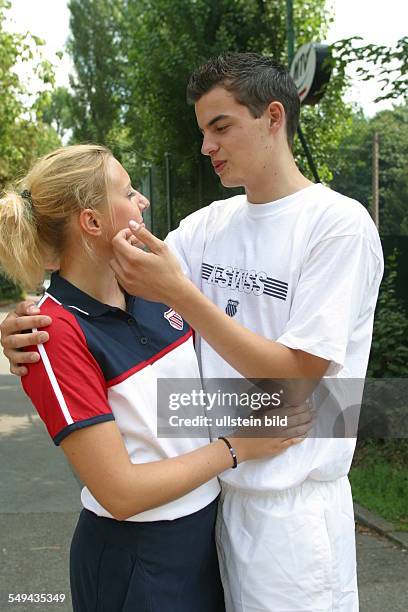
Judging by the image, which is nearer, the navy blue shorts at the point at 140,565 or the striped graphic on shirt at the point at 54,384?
the striped graphic on shirt at the point at 54,384

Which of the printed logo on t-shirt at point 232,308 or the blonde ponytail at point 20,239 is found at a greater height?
the blonde ponytail at point 20,239

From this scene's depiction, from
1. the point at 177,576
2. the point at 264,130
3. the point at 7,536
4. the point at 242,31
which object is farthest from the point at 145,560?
the point at 242,31

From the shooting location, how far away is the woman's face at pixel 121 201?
194 cm

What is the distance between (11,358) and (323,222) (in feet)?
2.72

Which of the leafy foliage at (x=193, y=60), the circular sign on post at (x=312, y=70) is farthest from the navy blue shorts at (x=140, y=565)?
the leafy foliage at (x=193, y=60)

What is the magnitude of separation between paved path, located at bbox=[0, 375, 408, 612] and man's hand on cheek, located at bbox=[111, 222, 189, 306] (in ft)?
8.92

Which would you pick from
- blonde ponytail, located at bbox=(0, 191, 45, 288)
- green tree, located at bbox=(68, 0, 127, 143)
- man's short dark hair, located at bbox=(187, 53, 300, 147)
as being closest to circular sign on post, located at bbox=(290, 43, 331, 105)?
man's short dark hair, located at bbox=(187, 53, 300, 147)

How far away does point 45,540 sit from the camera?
475 cm

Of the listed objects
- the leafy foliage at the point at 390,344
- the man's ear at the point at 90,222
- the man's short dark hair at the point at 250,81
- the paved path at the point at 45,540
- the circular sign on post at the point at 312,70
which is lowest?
the paved path at the point at 45,540

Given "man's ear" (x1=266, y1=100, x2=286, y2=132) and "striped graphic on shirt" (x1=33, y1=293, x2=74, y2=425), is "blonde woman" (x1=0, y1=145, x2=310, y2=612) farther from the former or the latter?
"man's ear" (x1=266, y1=100, x2=286, y2=132)

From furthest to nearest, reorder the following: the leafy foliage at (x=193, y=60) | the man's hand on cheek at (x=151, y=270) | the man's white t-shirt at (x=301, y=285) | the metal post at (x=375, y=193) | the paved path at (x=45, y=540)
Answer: the leafy foliage at (x=193, y=60)
the metal post at (x=375, y=193)
the paved path at (x=45, y=540)
the man's white t-shirt at (x=301, y=285)
the man's hand on cheek at (x=151, y=270)

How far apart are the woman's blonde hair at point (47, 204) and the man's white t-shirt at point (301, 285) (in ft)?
1.32

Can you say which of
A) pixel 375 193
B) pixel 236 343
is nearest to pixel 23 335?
pixel 236 343

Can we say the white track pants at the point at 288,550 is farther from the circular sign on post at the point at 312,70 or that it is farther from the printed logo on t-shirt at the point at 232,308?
the circular sign on post at the point at 312,70
